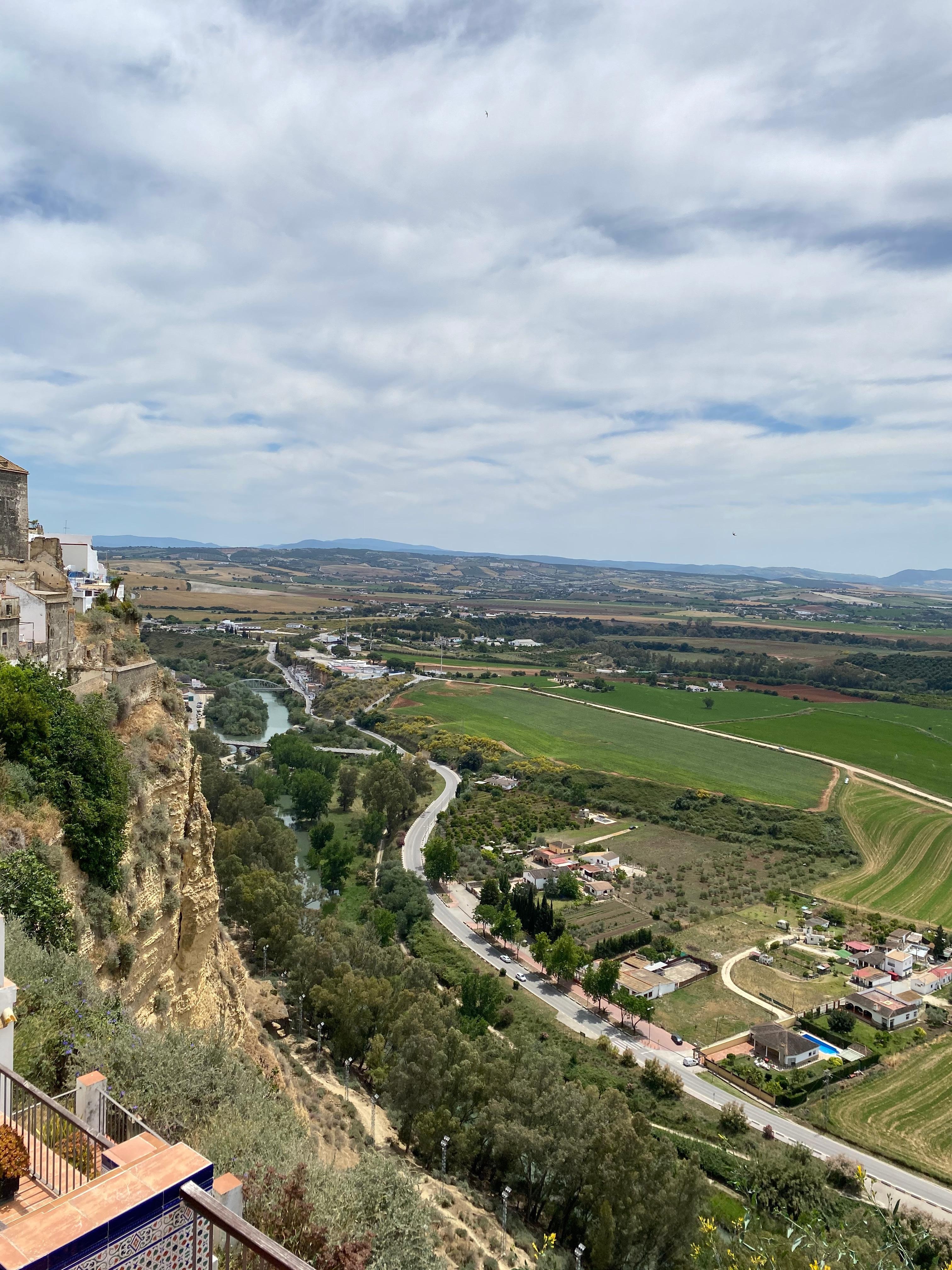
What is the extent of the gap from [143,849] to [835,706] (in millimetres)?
107692

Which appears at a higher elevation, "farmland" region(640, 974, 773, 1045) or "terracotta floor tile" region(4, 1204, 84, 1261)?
"terracotta floor tile" region(4, 1204, 84, 1261)

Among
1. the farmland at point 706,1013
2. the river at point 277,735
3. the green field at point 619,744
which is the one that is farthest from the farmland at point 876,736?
the river at point 277,735

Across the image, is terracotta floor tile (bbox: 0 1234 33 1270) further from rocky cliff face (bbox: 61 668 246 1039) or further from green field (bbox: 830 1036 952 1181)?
green field (bbox: 830 1036 952 1181)

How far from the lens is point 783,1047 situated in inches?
1150

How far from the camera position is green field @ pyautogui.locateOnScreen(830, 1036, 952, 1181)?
24578 millimetres

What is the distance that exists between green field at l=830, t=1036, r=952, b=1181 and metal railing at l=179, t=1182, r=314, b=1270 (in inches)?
1085

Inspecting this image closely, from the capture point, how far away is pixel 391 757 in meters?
69.8

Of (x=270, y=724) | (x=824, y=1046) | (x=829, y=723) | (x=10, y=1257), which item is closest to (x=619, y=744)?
(x=829, y=723)

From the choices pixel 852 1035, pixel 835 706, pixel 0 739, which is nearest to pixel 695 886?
pixel 852 1035

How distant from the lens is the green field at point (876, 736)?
247ft

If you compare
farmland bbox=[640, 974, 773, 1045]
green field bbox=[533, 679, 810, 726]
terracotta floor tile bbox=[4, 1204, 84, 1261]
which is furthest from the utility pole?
green field bbox=[533, 679, 810, 726]

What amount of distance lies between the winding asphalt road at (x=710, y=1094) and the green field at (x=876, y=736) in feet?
167

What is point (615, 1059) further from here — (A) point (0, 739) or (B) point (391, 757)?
(B) point (391, 757)

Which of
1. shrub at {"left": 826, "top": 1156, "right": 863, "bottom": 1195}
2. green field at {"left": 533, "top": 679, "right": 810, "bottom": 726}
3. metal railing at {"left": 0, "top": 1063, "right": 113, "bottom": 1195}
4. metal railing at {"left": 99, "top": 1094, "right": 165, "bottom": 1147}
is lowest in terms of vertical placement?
shrub at {"left": 826, "top": 1156, "right": 863, "bottom": 1195}
